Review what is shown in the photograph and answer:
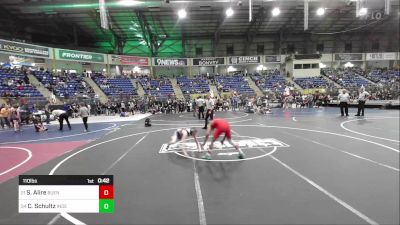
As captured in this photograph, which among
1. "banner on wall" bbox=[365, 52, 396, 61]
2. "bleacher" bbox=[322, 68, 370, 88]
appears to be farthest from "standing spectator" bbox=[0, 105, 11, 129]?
"banner on wall" bbox=[365, 52, 396, 61]

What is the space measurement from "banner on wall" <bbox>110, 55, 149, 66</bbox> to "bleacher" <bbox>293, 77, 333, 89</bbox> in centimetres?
2275

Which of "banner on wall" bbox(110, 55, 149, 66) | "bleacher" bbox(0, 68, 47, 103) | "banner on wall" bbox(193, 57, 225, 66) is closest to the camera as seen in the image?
"bleacher" bbox(0, 68, 47, 103)

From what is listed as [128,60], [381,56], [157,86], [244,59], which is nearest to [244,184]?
[157,86]

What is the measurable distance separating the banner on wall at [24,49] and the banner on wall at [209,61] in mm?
20666

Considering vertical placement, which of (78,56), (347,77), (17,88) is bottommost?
(17,88)

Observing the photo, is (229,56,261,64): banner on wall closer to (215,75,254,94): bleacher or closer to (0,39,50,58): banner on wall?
(215,75,254,94): bleacher

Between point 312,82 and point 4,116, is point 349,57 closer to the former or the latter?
point 312,82

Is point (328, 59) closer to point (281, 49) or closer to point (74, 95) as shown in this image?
point (281, 49)

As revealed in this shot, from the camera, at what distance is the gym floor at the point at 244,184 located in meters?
3.41

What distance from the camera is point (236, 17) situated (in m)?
35.2

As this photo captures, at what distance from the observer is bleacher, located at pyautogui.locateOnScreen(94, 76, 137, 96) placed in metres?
30.6

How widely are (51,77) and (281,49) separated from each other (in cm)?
3513

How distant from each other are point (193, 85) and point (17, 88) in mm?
20337

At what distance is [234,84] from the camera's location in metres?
37.2
